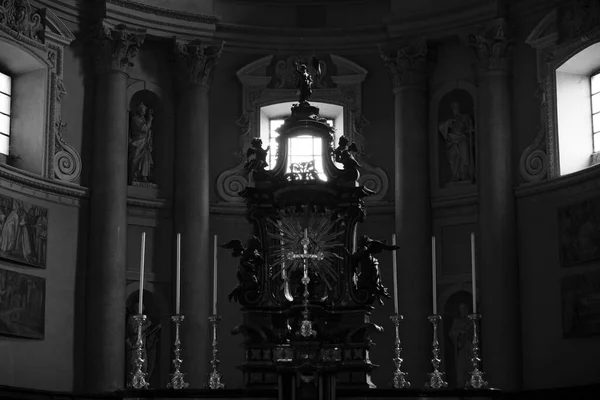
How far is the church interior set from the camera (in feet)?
73.3

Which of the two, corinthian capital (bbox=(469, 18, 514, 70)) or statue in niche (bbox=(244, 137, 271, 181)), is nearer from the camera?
statue in niche (bbox=(244, 137, 271, 181))

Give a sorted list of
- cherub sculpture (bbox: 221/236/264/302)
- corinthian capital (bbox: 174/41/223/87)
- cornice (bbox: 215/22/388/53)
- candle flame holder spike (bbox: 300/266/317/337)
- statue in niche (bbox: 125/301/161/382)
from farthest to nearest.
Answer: cornice (bbox: 215/22/388/53) < corinthian capital (bbox: 174/41/223/87) < statue in niche (bbox: 125/301/161/382) < cherub sculpture (bbox: 221/236/264/302) < candle flame holder spike (bbox: 300/266/317/337)

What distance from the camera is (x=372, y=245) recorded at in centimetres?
1772

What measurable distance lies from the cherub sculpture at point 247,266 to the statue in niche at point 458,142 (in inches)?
296

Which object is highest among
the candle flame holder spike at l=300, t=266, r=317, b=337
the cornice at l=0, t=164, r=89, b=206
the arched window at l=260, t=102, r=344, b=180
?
the arched window at l=260, t=102, r=344, b=180

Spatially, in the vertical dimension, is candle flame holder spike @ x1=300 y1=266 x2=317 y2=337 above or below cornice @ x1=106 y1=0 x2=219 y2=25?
below

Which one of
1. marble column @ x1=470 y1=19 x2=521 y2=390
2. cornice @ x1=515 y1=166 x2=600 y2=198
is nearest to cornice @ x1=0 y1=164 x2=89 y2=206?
marble column @ x1=470 y1=19 x2=521 y2=390

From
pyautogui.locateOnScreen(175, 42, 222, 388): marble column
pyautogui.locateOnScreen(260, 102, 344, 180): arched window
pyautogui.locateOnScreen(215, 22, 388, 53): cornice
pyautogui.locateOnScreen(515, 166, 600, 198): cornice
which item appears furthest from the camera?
pyautogui.locateOnScreen(215, 22, 388, 53): cornice

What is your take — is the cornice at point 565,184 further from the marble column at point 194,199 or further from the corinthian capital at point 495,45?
the marble column at point 194,199

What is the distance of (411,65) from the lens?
24.9m

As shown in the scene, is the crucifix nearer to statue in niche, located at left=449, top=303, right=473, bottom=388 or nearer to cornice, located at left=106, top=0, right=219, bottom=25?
statue in niche, located at left=449, top=303, right=473, bottom=388

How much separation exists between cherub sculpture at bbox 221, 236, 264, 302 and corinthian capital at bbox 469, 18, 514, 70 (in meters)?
8.02

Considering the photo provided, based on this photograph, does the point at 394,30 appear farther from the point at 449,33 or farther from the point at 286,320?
the point at 286,320

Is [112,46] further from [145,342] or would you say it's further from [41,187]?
[145,342]
